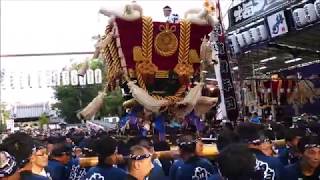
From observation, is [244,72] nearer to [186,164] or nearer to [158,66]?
[158,66]

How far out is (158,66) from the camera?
7.81m

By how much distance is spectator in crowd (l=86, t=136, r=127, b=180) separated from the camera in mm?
3773

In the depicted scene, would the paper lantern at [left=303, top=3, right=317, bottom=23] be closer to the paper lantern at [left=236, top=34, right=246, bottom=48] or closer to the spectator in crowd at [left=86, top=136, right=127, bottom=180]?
the paper lantern at [left=236, top=34, right=246, bottom=48]

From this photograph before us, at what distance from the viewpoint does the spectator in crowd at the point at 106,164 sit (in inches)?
149

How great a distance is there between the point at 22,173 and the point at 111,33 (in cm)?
420

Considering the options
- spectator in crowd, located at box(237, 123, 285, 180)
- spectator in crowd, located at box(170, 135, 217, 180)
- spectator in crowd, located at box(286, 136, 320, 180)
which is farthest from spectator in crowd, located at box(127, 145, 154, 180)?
spectator in crowd, located at box(286, 136, 320, 180)

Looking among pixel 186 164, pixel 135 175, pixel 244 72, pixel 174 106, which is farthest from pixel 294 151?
pixel 244 72

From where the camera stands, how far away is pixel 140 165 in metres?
3.68

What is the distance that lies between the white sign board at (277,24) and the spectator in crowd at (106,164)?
634 cm

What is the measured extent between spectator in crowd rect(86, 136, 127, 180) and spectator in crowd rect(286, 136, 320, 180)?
1233 millimetres

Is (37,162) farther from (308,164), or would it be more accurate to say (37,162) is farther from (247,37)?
(247,37)

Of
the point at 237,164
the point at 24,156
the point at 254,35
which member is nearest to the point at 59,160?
the point at 24,156

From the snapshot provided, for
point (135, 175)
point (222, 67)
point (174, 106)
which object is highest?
point (222, 67)

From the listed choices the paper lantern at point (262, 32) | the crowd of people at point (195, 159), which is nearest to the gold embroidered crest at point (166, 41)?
the paper lantern at point (262, 32)
